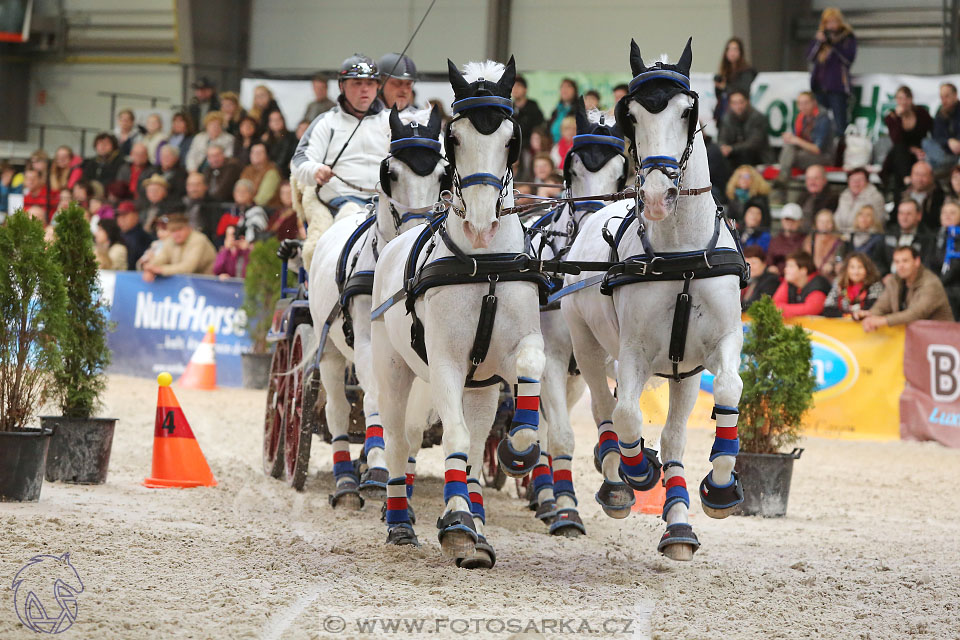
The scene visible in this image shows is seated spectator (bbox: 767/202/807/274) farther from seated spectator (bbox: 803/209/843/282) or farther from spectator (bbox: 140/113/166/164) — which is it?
spectator (bbox: 140/113/166/164)

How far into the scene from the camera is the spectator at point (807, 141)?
15.1 meters

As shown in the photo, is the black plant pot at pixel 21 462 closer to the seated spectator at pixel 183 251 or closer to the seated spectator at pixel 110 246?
the seated spectator at pixel 183 251

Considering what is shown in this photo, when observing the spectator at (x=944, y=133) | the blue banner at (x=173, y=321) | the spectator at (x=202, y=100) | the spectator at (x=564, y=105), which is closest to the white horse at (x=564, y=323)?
the spectator at (x=944, y=133)

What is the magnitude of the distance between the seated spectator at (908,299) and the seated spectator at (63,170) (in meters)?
14.0

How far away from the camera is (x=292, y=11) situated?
22312 millimetres

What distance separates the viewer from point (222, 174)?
1816cm

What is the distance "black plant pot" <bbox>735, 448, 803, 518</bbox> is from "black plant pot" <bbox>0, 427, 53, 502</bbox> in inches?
179

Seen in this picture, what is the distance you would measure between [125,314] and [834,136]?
9.77 metres

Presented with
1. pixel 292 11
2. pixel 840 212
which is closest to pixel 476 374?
pixel 840 212

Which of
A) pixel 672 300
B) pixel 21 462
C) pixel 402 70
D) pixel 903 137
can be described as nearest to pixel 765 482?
pixel 672 300

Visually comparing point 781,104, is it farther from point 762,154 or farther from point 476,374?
point 476,374

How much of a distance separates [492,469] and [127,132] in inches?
542

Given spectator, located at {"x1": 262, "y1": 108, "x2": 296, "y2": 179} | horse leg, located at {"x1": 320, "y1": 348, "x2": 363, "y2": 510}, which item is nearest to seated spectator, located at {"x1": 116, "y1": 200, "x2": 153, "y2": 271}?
spectator, located at {"x1": 262, "y1": 108, "x2": 296, "y2": 179}

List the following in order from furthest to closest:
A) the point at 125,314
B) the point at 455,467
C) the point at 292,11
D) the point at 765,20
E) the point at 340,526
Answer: the point at 292,11 → the point at 765,20 → the point at 125,314 → the point at 340,526 → the point at 455,467
